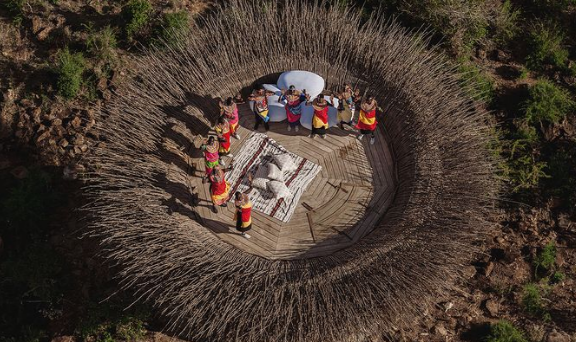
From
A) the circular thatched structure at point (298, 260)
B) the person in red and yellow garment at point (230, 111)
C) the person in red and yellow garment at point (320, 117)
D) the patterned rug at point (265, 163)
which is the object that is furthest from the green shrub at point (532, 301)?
the person in red and yellow garment at point (230, 111)

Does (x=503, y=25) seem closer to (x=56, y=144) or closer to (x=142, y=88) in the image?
(x=142, y=88)

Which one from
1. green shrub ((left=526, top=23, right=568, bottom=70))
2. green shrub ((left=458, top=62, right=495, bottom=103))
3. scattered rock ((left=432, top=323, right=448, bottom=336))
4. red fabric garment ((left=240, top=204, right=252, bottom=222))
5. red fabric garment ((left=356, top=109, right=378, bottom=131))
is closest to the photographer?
red fabric garment ((left=240, top=204, right=252, bottom=222))

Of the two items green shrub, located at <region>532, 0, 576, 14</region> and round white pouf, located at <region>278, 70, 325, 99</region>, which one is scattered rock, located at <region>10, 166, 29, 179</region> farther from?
green shrub, located at <region>532, 0, 576, 14</region>

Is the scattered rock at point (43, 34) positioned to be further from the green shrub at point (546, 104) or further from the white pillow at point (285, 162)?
the green shrub at point (546, 104)

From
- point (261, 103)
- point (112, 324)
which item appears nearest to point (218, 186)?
point (261, 103)

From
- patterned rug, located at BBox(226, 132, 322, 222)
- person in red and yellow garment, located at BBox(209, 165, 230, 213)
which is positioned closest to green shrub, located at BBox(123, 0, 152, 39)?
patterned rug, located at BBox(226, 132, 322, 222)

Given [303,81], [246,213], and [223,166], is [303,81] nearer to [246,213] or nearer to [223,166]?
[223,166]
